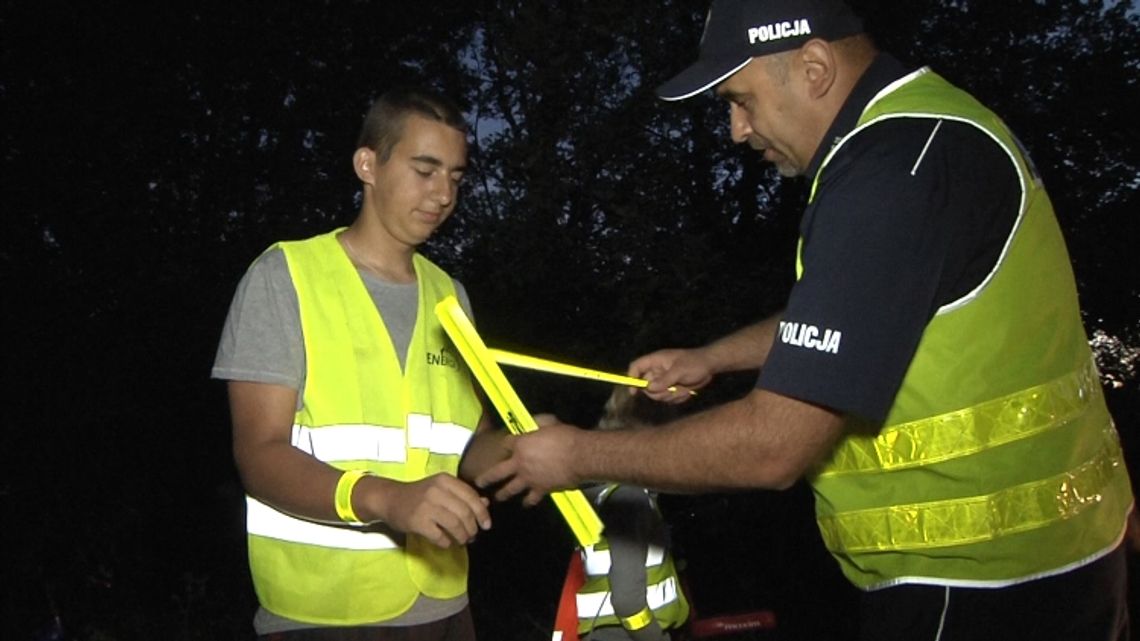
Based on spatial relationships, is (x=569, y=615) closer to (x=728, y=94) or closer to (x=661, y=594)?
(x=661, y=594)

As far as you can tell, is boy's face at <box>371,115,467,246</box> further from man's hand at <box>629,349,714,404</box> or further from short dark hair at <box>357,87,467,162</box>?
man's hand at <box>629,349,714,404</box>

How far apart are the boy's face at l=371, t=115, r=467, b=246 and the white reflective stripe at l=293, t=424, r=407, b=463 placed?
22.3 inches

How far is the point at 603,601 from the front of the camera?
4.13 metres

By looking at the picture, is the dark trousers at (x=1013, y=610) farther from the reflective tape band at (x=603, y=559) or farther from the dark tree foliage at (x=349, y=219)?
the dark tree foliage at (x=349, y=219)

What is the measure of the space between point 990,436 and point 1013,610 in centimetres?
34

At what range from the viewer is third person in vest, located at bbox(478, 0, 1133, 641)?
6.41ft

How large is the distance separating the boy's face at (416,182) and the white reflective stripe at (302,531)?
2.56 feet

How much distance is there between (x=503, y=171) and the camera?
9.59 metres

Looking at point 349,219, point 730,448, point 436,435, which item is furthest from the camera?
point 349,219

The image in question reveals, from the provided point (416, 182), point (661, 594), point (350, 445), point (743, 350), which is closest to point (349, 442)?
point (350, 445)

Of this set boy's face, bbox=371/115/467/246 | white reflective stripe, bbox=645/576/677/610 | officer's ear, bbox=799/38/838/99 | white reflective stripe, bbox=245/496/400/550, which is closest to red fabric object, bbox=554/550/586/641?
white reflective stripe, bbox=645/576/677/610

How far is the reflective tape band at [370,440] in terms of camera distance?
8.52 feet

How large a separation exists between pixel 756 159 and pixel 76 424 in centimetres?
574

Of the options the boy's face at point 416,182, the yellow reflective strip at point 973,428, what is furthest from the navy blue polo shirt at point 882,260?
the boy's face at point 416,182
